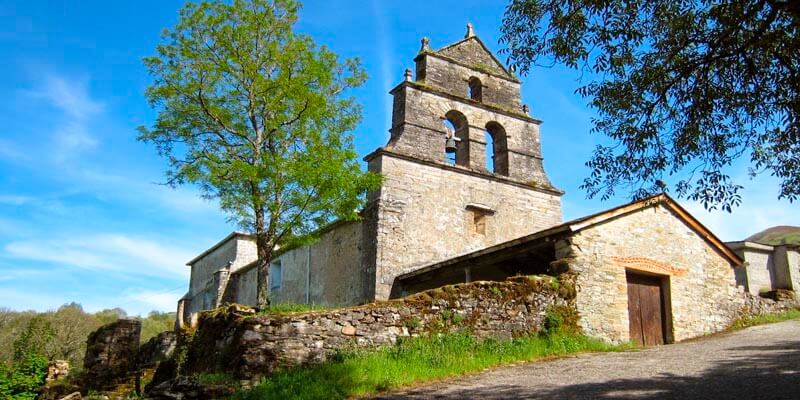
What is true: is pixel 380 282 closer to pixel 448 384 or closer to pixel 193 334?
pixel 193 334

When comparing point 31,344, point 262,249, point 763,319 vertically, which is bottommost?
point 31,344

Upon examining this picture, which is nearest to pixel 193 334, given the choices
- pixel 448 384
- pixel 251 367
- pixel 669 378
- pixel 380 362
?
pixel 251 367

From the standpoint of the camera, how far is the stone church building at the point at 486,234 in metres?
Answer: 13.9

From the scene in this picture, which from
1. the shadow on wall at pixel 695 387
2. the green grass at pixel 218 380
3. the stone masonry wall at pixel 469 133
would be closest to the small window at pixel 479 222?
the stone masonry wall at pixel 469 133

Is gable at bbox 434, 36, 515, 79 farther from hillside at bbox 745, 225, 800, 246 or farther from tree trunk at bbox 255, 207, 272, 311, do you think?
hillside at bbox 745, 225, 800, 246

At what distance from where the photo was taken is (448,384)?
9.52 metres

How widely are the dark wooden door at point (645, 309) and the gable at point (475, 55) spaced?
8501mm

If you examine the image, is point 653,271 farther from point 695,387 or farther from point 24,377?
point 24,377

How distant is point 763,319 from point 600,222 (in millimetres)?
5617

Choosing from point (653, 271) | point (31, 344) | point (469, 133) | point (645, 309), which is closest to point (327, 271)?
point (469, 133)

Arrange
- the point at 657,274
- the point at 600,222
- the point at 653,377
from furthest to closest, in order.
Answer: the point at 657,274, the point at 600,222, the point at 653,377

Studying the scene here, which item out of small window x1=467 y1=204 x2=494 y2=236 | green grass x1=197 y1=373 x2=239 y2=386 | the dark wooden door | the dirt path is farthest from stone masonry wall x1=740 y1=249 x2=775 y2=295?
green grass x1=197 y1=373 x2=239 y2=386

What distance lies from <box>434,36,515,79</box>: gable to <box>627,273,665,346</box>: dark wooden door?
8501 mm

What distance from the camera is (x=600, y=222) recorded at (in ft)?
45.1
